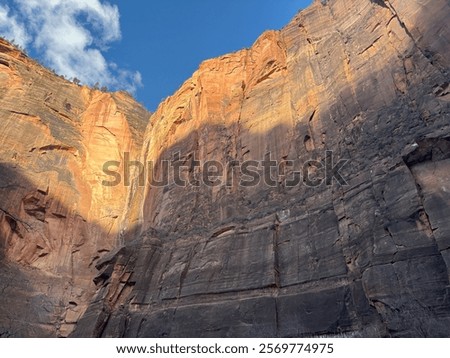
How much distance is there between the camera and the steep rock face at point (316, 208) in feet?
40.8

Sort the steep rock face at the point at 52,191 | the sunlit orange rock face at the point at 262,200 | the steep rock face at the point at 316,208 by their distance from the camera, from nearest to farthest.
→ the steep rock face at the point at 316,208, the sunlit orange rock face at the point at 262,200, the steep rock face at the point at 52,191

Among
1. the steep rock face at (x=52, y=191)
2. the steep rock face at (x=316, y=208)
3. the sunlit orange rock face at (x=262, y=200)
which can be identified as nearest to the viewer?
the steep rock face at (x=316, y=208)

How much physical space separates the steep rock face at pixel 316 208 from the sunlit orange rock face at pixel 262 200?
2.7 inches

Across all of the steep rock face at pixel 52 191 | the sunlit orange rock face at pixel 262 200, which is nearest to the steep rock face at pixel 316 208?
the sunlit orange rock face at pixel 262 200

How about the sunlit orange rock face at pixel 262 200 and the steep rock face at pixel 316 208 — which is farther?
the sunlit orange rock face at pixel 262 200

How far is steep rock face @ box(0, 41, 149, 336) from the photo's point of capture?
24.0m

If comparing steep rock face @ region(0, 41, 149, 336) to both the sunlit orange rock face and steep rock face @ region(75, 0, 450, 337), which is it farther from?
steep rock face @ region(75, 0, 450, 337)

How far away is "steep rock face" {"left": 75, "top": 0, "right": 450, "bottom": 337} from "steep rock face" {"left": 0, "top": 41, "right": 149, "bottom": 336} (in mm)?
4421

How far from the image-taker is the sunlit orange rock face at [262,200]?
1302cm

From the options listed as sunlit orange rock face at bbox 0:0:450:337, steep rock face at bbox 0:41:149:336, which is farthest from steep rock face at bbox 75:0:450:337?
steep rock face at bbox 0:41:149:336

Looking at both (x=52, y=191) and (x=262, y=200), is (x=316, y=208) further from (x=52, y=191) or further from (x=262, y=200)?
(x=52, y=191)

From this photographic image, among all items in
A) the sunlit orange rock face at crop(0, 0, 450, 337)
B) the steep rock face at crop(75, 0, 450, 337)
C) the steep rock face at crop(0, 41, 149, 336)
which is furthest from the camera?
the steep rock face at crop(0, 41, 149, 336)

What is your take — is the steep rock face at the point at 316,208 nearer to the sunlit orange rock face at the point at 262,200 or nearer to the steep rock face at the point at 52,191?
the sunlit orange rock face at the point at 262,200

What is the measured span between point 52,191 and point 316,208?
66.3 feet
